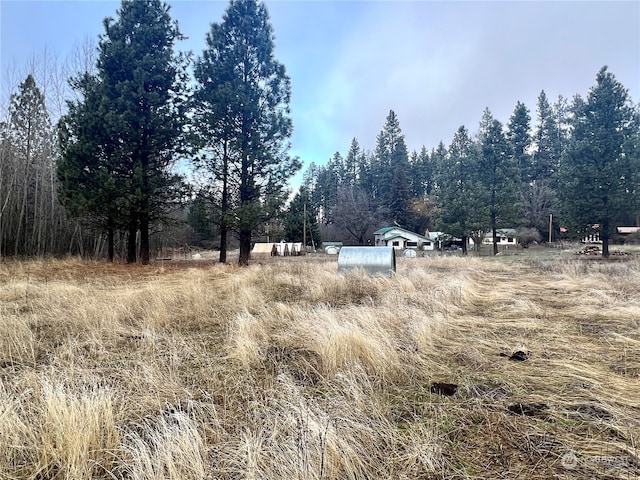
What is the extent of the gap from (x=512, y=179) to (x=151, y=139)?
86.3ft

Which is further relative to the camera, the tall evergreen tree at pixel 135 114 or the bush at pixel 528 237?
the bush at pixel 528 237

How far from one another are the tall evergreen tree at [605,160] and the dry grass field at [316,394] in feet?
60.6

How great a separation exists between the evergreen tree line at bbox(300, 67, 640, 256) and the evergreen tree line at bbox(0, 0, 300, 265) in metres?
17.3

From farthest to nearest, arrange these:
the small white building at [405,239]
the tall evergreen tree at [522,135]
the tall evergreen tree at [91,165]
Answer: the tall evergreen tree at [522,135] → the small white building at [405,239] → the tall evergreen tree at [91,165]

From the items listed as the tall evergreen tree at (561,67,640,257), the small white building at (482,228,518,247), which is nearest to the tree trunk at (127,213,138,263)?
the tall evergreen tree at (561,67,640,257)

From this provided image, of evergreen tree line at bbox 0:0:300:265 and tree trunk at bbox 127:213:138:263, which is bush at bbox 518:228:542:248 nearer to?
evergreen tree line at bbox 0:0:300:265

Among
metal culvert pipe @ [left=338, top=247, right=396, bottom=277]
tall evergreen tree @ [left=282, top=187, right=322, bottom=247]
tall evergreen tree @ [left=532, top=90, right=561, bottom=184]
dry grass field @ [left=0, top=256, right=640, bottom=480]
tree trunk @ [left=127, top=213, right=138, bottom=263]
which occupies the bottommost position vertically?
dry grass field @ [left=0, top=256, right=640, bottom=480]

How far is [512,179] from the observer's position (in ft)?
91.4

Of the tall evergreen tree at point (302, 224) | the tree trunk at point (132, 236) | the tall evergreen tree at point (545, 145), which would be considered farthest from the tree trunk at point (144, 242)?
the tall evergreen tree at point (545, 145)

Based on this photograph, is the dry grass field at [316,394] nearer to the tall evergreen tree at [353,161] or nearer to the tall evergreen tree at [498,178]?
the tall evergreen tree at [498,178]

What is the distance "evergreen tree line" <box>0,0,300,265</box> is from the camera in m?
13.1

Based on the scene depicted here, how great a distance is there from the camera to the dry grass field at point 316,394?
1.66 meters

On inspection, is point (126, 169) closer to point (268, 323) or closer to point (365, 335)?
point (268, 323)

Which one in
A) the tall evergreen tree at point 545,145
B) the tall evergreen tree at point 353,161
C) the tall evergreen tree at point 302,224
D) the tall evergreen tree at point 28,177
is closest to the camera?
the tall evergreen tree at point 28,177
